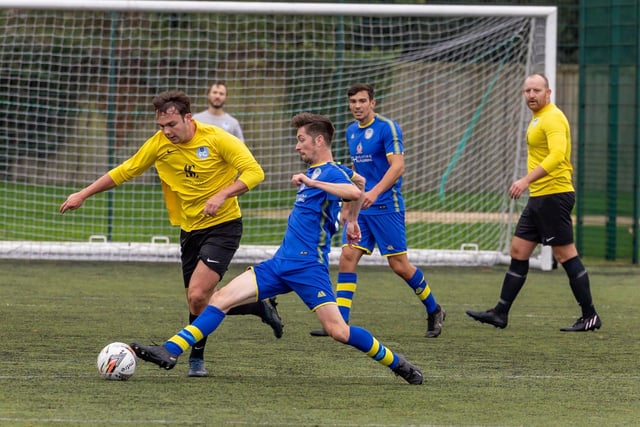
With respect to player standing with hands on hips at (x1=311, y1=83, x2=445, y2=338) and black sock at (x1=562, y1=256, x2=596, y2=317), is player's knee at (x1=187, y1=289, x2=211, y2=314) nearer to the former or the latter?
player standing with hands on hips at (x1=311, y1=83, x2=445, y2=338)

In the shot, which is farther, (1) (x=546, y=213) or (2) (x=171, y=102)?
(1) (x=546, y=213)

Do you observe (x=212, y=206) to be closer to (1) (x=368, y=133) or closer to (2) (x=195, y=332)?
(2) (x=195, y=332)

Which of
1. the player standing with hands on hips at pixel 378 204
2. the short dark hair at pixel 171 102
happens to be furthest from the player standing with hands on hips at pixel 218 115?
the short dark hair at pixel 171 102

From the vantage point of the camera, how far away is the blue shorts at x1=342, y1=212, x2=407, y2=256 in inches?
339

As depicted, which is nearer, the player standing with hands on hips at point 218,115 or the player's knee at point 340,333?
the player's knee at point 340,333

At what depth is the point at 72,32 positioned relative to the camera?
A: 580 inches

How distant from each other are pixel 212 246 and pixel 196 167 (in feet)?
1.63

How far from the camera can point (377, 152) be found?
8.57 m

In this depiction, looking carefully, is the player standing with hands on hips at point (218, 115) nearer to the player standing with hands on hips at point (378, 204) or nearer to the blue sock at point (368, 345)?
the player standing with hands on hips at point (378, 204)

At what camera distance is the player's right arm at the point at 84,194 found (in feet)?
22.2

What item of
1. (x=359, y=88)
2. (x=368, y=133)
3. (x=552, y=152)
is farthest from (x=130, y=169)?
(x=552, y=152)

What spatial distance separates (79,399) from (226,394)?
767mm

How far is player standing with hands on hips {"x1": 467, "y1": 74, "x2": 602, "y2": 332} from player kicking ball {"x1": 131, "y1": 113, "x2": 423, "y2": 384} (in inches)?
105

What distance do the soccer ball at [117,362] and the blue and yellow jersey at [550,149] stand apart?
3766mm
